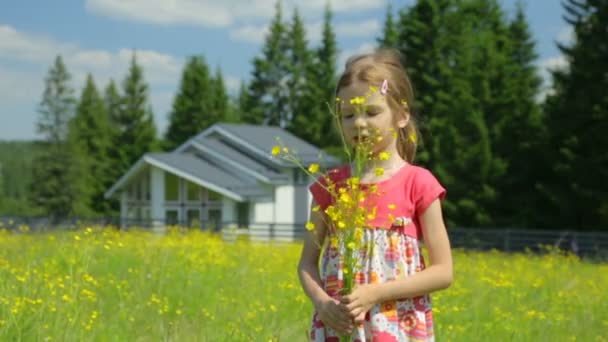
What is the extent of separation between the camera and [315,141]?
1826 inches

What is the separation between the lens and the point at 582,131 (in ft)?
81.6

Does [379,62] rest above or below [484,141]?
below

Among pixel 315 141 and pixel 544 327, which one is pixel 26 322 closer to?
pixel 544 327

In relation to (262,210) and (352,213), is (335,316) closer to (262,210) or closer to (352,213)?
(352,213)

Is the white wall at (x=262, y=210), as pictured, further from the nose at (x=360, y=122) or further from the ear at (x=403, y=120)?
the nose at (x=360, y=122)

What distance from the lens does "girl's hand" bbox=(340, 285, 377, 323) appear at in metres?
2.29

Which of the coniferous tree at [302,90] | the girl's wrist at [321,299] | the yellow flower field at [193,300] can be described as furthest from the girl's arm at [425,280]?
the coniferous tree at [302,90]

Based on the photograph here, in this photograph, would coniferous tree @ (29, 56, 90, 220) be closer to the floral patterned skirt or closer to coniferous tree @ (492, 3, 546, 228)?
coniferous tree @ (492, 3, 546, 228)

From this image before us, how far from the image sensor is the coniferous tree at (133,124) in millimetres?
48875

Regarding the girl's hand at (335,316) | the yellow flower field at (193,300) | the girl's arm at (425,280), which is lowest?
the yellow flower field at (193,300)

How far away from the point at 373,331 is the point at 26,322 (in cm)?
242

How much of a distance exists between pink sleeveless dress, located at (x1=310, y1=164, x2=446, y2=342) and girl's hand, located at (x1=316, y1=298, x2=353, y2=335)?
11 centimetres

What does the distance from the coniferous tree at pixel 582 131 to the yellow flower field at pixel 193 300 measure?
15.2m

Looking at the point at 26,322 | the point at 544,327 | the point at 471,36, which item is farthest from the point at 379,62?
the point at 471,36
